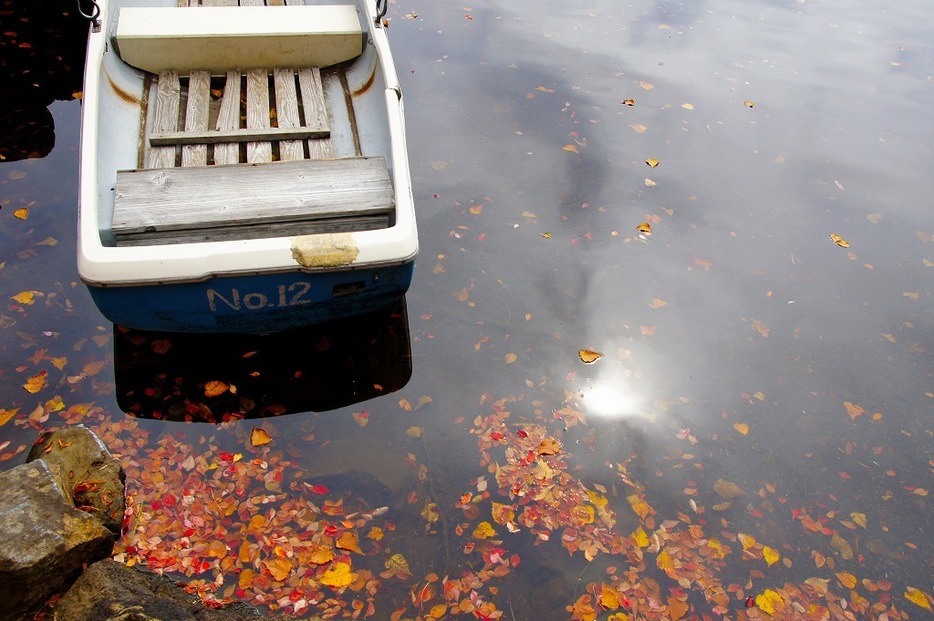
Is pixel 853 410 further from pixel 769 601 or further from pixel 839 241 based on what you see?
pixel 839 241

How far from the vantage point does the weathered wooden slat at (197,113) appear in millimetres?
4848

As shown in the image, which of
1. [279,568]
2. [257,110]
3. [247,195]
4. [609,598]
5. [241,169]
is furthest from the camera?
[257,110]

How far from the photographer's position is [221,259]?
3.71 m

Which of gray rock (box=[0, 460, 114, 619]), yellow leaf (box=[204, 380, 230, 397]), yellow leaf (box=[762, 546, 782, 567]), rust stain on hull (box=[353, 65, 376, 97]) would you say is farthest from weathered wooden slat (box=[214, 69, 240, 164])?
yellow leaf (box=[762, 546, 782, 567])

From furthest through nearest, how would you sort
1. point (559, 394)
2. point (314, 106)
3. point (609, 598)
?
1. point (314, 106)
2. point (559, 394)
3. point (609, 598)

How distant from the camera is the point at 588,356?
504cm

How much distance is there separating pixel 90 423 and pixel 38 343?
0.89 metres

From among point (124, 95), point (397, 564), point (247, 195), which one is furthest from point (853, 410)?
point (124, 95)

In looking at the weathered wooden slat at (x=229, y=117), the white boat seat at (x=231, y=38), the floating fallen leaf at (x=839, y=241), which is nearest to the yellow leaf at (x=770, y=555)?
the floating fallen leaf at (x=839, y=241)

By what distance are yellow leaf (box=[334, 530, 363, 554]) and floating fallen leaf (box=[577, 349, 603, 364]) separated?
87.8 inches

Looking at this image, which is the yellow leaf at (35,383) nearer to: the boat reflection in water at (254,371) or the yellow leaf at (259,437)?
the boat reflection in water at (254,371)

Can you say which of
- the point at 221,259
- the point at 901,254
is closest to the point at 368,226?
the point at 221,259

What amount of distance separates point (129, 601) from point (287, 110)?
386 centimetres

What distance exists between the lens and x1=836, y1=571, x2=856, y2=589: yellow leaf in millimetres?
3879
